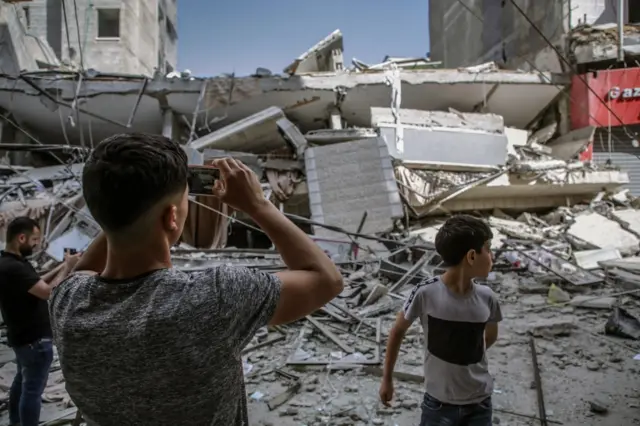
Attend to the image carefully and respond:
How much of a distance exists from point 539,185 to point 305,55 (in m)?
7.56

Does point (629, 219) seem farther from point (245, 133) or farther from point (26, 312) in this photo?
point (26, 312)

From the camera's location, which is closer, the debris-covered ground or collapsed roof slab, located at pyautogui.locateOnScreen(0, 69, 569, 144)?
the debris-covered ground

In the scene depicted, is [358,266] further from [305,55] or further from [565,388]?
[305,55]

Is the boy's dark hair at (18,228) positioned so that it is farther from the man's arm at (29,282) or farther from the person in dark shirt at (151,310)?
the person in dark shirt at (151,310)

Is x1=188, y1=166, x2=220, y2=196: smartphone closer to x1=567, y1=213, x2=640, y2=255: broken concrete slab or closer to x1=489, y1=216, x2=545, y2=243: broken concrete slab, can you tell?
x1=489, y1=216, x2=545, y2=243: broken concrete slab

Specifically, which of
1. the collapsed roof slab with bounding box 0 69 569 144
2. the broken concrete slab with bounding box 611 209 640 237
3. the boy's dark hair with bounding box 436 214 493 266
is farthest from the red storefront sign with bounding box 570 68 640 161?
the boy's dark hair with bounding box 436 214 493 266

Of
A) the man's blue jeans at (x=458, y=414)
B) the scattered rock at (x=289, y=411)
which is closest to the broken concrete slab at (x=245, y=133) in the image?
the scattered rock at (x=289, y=411)

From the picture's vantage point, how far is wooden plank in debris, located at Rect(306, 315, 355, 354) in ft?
15.6

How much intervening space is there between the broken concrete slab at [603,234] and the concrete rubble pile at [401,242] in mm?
40

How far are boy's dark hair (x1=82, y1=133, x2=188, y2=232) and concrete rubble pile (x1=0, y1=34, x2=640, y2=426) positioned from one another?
308cm

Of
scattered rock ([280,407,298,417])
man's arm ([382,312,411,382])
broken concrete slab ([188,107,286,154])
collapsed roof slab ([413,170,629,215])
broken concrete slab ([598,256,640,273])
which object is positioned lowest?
broken concrete slab ([598,256,640,273])

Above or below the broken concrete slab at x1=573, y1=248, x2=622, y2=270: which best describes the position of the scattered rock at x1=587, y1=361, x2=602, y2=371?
above

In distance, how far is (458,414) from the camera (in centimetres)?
200

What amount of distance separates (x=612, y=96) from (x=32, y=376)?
47.0 ft
